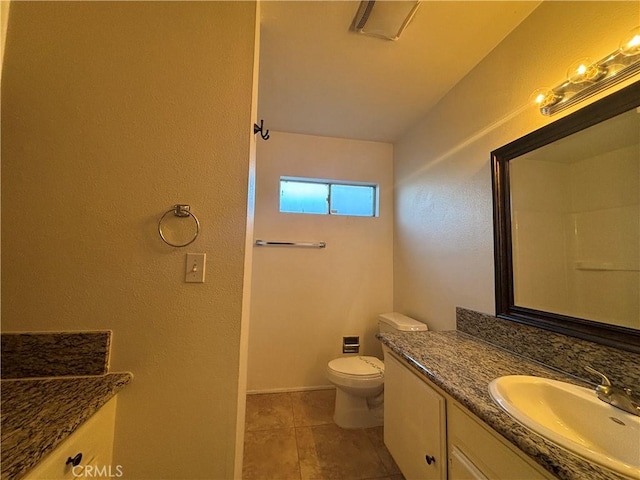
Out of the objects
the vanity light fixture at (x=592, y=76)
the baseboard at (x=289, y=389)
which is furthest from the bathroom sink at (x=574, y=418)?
the baseboard at (x=289, y=389)

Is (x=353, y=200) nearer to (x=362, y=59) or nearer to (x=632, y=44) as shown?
(x=362, y=59)

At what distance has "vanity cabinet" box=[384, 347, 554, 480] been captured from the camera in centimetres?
73

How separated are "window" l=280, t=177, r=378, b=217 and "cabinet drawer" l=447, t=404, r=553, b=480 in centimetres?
191

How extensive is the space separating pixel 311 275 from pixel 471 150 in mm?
1599

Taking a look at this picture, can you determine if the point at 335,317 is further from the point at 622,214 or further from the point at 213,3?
the point at 213,3

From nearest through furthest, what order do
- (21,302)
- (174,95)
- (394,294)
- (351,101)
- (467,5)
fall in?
(21,302) → (174,95) → (467,5) → (351,101) → (394,294)

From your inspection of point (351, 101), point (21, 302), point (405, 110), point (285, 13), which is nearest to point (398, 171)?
point (405, 110)

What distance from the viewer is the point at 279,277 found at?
2396 millimetres

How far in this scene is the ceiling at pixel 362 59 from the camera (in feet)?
4.22

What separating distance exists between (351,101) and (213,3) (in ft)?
3.74

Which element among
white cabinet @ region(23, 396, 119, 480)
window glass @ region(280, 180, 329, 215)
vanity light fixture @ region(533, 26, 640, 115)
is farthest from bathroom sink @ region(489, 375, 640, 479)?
window glass @ region(280, 180, 329, 215)

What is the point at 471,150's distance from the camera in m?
1.62

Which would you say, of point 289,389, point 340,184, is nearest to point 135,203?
point 340,184

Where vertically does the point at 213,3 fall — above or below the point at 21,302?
above
